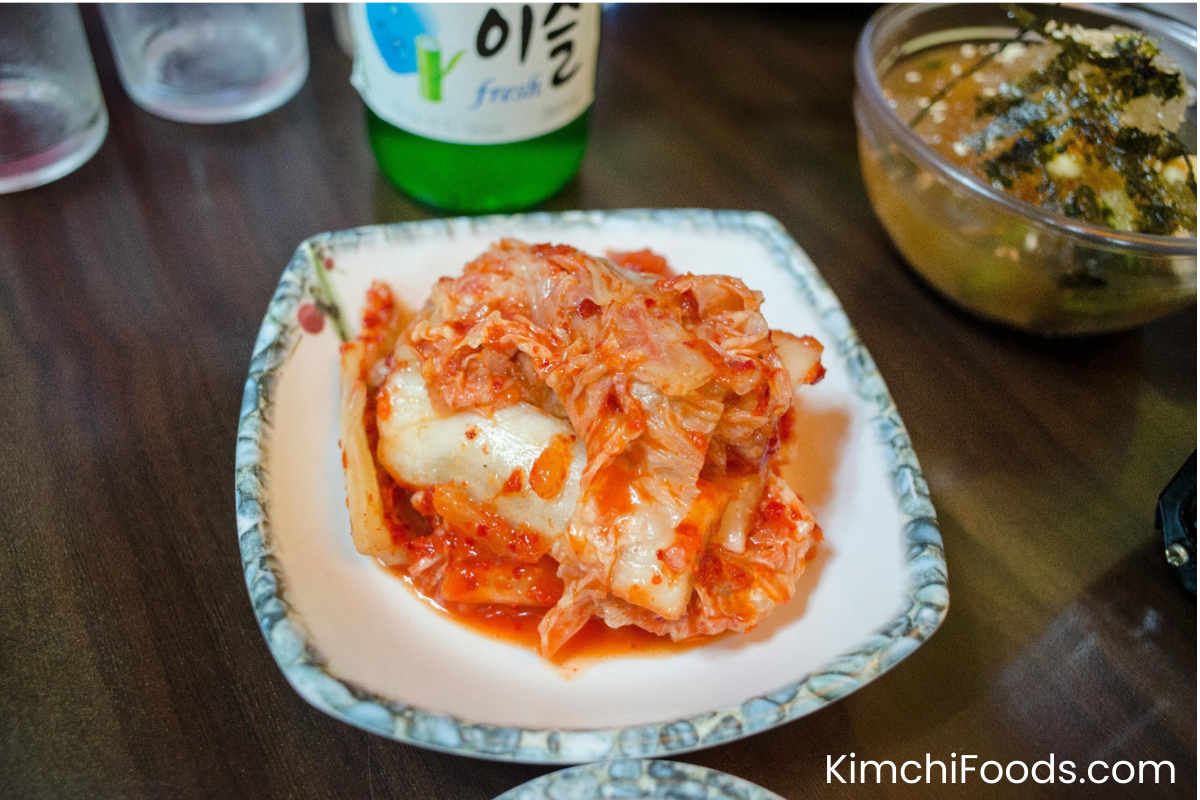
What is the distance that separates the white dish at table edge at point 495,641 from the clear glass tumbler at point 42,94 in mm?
945

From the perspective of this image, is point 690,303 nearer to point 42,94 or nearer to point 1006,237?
point 1006,237

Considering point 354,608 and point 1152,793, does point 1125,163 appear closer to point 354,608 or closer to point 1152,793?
point 1152,793

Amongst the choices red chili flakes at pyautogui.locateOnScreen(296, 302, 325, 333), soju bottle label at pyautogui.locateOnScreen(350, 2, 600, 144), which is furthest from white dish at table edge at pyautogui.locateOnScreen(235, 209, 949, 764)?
soju bottle label at pyautogui.locateOnScreen(350, 2, 600, 144)

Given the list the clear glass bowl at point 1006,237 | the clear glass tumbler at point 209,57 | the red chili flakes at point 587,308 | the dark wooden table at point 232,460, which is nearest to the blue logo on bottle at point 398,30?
the dark wooden table at point 232,460

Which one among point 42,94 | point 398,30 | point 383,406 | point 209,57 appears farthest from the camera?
point 209,57

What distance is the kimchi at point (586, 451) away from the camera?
1163mm

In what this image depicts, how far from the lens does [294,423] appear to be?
135cm

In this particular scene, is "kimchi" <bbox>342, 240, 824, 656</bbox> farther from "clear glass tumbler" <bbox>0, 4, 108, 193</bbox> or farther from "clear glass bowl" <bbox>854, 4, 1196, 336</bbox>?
"clear glass tumbler" <bbox>0, 4, 108, 193</bbox>

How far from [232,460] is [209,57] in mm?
1338

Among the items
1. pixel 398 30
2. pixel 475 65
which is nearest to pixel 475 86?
pixel 475 65

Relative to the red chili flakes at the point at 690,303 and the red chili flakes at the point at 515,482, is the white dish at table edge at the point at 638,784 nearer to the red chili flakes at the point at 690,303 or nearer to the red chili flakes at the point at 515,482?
the red chili flakes at the point at 515,482

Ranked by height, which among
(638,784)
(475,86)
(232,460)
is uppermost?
(475,86)

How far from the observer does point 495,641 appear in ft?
4.06

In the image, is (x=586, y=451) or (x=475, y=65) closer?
(x=586, y=451)
